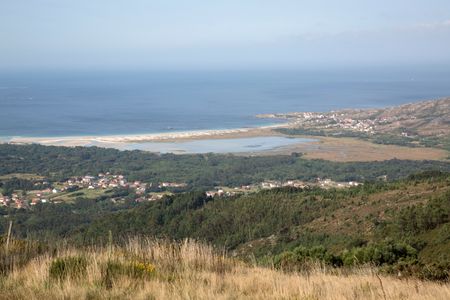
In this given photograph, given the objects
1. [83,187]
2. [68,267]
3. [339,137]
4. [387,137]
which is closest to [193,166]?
[83,187]

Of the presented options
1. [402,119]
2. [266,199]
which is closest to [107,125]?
[402,119]

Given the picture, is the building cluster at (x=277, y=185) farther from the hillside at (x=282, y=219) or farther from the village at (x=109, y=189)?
the hillside at (x=282, y=219)

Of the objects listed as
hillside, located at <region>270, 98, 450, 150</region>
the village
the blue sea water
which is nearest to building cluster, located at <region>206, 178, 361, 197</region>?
the village

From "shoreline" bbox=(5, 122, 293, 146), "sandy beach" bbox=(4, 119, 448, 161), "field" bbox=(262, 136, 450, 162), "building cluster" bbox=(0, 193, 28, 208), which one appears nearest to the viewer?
"building cluster" bbox=(0, 193, 28, 208)

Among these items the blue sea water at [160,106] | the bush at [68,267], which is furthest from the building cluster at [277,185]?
the bush at [68,267]

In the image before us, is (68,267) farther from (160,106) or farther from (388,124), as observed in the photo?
(160,106)

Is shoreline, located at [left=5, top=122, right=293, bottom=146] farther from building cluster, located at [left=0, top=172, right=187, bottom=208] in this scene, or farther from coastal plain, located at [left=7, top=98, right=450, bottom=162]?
building cluster, located at [left=0, top=172, right=187, bottom=208]
